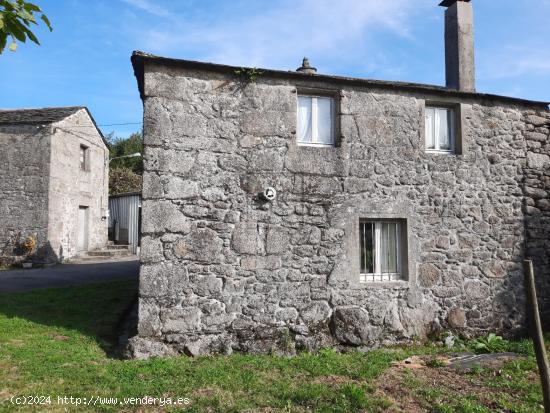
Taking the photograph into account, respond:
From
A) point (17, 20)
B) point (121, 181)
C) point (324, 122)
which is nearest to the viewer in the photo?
point (17, 20)

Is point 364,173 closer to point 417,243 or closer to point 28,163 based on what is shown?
point 417,243

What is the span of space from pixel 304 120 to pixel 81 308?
5.51 m

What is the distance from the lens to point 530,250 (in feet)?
25.8

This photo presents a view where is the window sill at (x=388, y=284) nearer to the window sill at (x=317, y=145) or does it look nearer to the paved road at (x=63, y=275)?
the window sill at (x=317, y=145)

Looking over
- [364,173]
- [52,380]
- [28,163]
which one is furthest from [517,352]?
[28,163]

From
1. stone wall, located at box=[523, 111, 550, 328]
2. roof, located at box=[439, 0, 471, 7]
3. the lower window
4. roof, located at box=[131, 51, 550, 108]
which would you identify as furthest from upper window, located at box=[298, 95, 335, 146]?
roof, located at box=[439, 0, 471, 7]

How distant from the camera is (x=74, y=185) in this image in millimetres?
17156

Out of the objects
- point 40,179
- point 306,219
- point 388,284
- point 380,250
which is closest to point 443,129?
point 380,250

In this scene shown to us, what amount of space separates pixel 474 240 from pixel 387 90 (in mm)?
3008

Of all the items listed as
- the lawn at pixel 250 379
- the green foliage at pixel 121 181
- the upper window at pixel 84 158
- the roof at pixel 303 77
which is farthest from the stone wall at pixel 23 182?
the green foliage at pixel 121 181

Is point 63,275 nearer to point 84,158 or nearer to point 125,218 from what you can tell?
point 84,158

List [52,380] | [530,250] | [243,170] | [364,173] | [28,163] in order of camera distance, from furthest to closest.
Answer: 1. [28,163]
2. [530,250]
3. [364,173]
4. [243,170]
5. [52,380]

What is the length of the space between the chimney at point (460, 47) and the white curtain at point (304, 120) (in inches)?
139

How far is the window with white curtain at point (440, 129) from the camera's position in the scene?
7.66 metres
